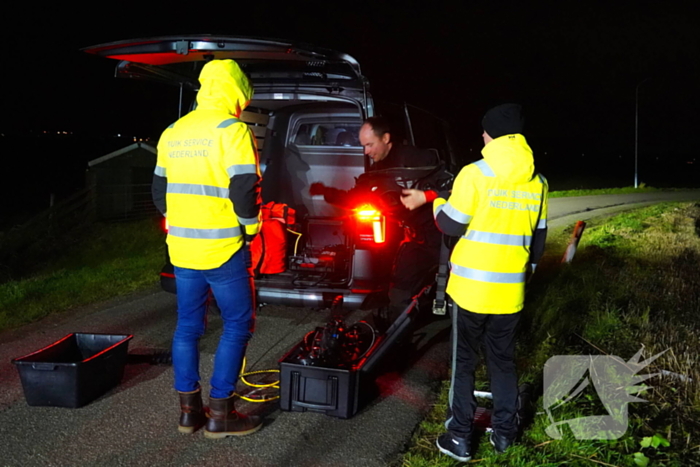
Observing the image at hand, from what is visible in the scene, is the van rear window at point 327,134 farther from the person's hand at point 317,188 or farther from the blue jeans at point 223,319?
the blue jeans at point 223,319

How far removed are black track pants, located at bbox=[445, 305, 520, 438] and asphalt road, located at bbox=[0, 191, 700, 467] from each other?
460mm

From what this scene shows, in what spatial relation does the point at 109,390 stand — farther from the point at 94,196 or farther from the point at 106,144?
the point at 106,144

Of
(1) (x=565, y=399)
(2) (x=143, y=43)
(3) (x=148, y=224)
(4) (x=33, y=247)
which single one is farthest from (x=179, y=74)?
(3) (x=148, y=224)

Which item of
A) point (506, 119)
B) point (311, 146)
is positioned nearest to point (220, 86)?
point (506, 119)

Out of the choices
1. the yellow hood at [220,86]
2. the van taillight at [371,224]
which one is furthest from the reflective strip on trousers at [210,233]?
the van taillight at [371,224]

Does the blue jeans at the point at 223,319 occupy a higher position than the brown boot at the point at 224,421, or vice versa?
the blue jeans at the point at 223,319

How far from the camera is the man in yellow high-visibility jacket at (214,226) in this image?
10.9 ft

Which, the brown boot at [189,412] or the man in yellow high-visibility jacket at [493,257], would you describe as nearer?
the man in yellow high-visibility jacket at [493,257]

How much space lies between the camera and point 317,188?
21.2 feet

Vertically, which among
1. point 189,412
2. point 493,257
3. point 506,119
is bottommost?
point 189,412

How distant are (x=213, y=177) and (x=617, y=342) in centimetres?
348

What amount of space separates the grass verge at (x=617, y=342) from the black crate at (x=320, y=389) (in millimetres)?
486

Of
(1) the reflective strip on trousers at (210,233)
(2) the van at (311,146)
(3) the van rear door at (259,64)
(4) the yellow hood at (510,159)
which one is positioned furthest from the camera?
(2) the van at (311,146)

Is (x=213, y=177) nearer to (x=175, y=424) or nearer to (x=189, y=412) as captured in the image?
(x=189, y=412)
